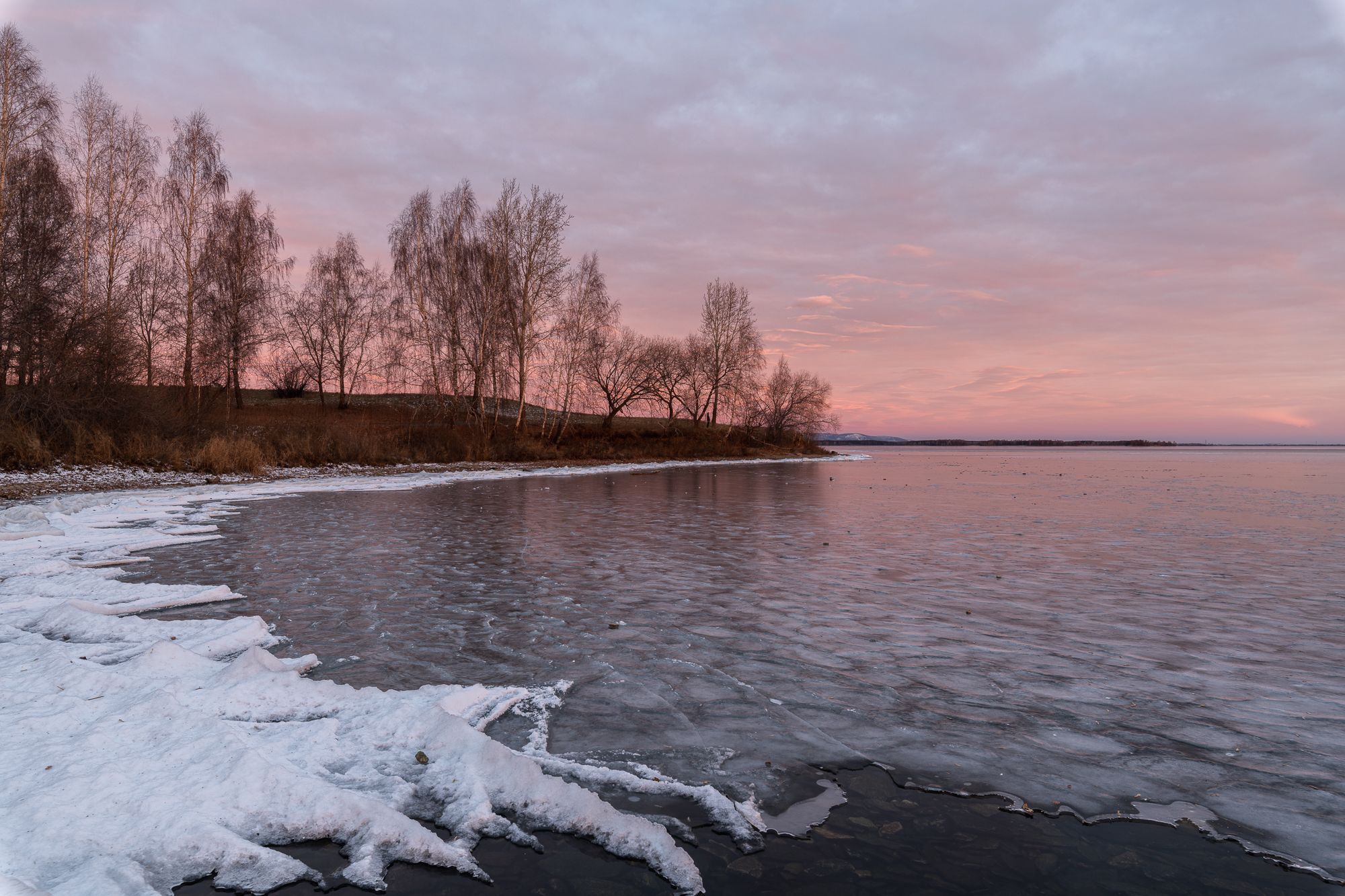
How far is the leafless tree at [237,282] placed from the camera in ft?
93.2

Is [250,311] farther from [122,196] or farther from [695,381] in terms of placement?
[695,381]

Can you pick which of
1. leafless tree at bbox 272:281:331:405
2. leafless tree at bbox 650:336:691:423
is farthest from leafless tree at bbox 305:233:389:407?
leafless tree at bbox 650:336:691:423

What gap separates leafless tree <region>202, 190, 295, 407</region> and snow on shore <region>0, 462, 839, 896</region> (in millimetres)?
28762

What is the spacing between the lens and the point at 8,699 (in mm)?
3297

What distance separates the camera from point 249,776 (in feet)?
8.61

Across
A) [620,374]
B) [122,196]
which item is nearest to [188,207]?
[122,196]

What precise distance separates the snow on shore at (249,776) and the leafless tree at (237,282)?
28762mm

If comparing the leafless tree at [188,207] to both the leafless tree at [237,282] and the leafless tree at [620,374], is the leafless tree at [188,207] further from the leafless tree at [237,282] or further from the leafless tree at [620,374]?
the leafless tree at [620,374]

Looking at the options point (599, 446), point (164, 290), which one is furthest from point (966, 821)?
point (599, 446)

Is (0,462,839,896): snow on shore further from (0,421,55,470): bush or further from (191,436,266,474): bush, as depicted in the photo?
(191,436,266,474): bush

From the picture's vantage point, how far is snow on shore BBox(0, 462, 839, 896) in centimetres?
221

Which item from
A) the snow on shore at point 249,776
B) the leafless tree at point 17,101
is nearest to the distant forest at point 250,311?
the leafless tree at point 17,101

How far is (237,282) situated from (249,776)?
A: 3298 cm

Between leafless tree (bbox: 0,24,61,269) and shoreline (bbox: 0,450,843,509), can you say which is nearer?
shoreline (bbox: 0,450,843,509)
